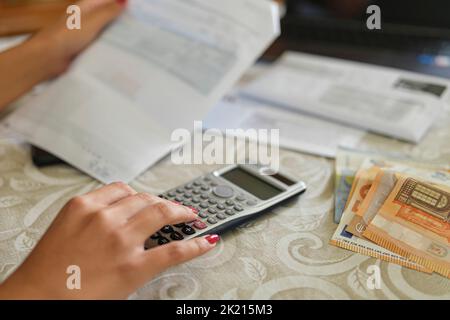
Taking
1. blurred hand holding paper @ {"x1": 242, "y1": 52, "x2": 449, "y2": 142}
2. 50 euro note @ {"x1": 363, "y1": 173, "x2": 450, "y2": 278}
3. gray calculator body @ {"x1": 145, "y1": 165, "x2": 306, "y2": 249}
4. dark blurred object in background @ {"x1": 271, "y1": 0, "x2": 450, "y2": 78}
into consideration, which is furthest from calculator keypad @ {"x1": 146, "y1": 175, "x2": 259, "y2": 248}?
dark blurred object in background @ {"x1": 271, "y1": 0, "x2": 450, "y2": 78}

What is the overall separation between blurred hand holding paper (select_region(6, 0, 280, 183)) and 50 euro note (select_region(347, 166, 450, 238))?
0.75ft

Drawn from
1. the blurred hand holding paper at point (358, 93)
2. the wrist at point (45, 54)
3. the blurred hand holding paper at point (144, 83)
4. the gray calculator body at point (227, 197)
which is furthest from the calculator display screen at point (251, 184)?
the wrist at point (45, 54)

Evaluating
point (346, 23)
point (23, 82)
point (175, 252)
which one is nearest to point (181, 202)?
point (175, 252)

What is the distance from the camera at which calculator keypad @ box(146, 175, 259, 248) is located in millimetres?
416

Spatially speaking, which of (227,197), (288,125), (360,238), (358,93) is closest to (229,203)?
A: (227,197)

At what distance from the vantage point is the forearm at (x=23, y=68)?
64 cm

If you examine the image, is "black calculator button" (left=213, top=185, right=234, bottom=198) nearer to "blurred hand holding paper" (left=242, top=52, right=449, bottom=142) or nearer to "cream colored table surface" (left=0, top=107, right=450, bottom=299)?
"cream colored table surface" (left=0, top=107, right=450, bottom=299)

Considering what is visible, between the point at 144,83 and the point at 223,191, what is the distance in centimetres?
23

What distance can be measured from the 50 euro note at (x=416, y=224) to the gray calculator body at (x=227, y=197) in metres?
0.09

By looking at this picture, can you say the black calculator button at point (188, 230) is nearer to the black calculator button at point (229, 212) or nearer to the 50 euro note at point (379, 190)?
the black calculator button at point (229, 212)

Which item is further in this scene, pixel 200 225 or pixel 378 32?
pixel 378 32

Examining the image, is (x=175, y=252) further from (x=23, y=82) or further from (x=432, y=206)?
(x=23, y=82)

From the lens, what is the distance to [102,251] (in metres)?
0.38

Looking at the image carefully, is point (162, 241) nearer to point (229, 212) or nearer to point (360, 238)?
point (229, 212)
